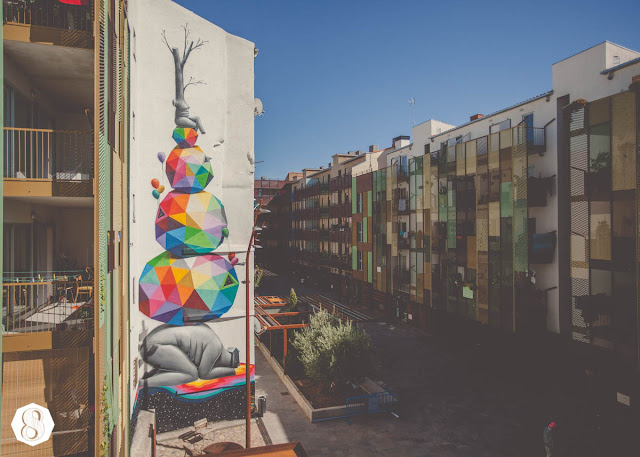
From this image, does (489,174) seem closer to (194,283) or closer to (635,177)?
(635,177)

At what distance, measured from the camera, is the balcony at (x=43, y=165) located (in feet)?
28.7

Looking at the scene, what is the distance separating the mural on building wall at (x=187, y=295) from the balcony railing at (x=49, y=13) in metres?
7.58

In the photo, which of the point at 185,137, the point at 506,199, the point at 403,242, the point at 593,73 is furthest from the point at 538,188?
the point at 185,137

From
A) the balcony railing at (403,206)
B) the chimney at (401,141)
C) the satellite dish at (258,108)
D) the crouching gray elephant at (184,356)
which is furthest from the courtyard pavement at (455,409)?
the chimney at (401,141)

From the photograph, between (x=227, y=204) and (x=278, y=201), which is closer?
(x=227, y=204)

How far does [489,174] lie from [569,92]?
625 cm

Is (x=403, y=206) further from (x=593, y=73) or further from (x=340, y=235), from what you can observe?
(x=593, y=73)

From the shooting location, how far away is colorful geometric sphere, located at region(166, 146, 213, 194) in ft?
61.6

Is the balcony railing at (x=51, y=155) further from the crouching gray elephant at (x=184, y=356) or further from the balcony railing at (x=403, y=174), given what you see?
the balcony railing at (x=403, y=174)

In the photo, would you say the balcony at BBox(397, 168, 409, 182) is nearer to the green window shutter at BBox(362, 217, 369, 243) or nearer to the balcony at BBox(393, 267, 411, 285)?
the green window shutter at BBox(362, 217, 369, 243)

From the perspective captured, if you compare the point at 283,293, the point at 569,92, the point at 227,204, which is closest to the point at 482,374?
the point at 569,92

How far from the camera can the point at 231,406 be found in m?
19.5

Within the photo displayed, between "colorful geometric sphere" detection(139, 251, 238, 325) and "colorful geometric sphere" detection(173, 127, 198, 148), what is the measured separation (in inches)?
191

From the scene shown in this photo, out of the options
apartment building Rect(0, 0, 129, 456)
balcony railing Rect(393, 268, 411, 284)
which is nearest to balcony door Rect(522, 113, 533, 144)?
balcony railing Rect(393, 268, 411, 284)
